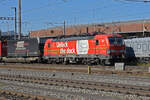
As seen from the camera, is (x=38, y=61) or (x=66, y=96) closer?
(x=66, y=96)

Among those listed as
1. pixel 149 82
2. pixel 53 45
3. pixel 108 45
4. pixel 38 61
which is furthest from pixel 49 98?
pixel 38 61

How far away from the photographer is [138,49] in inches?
1214

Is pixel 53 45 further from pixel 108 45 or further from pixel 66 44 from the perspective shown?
pixel 108 45

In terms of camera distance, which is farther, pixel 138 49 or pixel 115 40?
pixel 138 49

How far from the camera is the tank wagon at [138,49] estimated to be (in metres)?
29.8

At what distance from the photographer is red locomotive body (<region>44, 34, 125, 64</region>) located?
24578 mm

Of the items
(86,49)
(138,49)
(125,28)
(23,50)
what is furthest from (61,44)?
(125,28)

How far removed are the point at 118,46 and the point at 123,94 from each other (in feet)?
50.5

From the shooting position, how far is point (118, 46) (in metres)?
25.0

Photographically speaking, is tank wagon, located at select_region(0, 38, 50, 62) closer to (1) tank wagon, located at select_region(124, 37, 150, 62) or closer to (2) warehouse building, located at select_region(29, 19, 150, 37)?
(1) tank wagon, located at select_region(124, 37, 150, 62)

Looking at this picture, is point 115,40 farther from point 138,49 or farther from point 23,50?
point 23,50

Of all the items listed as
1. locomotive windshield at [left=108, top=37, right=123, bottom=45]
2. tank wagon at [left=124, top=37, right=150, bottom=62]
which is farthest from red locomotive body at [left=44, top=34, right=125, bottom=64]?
tank wagon at [left=124, top=37, right=150, bottom=62]

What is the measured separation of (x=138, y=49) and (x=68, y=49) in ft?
29.9

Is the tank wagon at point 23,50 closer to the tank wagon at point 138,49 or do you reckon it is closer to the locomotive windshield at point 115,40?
the locomotive windshield at point 115,40
